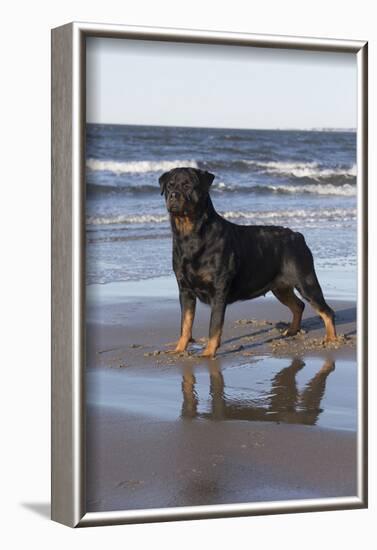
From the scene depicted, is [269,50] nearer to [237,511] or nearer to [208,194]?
[208,194]

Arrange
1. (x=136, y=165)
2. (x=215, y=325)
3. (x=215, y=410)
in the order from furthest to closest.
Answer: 1. (x=215, y=325)
2. (x=215, y=410)
3. (x=136, y=165)

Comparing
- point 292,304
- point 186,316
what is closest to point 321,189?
point 292,304

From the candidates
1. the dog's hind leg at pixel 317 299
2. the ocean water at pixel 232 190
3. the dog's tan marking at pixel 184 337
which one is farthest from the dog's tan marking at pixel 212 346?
the dog's hind leg at pixel 317 299

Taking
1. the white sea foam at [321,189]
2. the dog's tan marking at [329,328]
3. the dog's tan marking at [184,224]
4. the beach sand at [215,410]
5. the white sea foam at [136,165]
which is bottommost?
the beach sand at [215,410]

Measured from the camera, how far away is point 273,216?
6.43m

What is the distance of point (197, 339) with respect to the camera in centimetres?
638

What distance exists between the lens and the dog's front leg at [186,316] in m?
6.39

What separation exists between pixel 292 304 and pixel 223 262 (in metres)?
0.41

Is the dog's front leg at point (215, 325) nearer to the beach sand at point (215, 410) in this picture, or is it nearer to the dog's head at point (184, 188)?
the beach sand at point (215, 410)

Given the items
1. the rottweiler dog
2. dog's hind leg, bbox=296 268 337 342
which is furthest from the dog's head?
dog's hind leg, bbox=296 268 337 342

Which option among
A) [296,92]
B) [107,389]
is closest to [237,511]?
[107,389]

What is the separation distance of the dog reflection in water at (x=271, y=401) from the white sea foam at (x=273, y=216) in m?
0.71

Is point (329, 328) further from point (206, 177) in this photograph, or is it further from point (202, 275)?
point (206, 177)

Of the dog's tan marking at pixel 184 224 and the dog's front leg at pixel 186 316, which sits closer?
the dog's front leg at pixel 186 316
